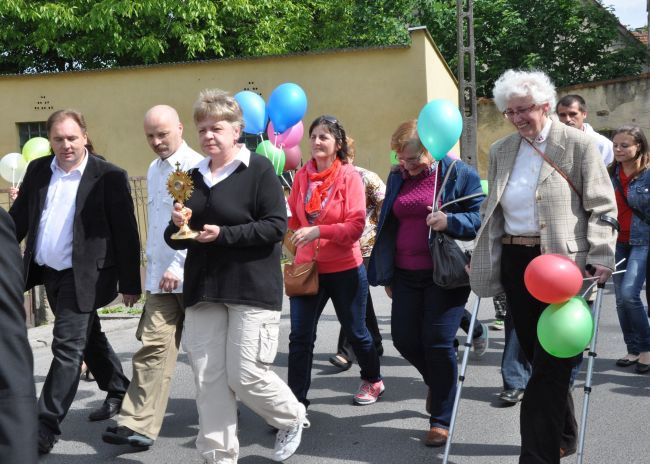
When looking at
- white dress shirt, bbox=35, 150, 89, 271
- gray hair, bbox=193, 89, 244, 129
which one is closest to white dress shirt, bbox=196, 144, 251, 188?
gray hair, bbox=193, 89, 244, 129

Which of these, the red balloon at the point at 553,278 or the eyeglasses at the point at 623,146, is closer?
the red balloon at the point at 553,278

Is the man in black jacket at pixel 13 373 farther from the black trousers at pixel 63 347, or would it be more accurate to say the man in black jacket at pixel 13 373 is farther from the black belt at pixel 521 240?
the black trousers at pixel 63 347

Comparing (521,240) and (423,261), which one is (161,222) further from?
(521,240)

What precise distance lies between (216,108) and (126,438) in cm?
199

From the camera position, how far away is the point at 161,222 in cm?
489

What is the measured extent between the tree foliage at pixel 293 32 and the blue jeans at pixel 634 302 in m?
18.3

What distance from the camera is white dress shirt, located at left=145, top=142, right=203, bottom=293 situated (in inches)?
191

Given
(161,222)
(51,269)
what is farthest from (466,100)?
(51,269)

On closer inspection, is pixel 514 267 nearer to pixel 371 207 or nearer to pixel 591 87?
pixel 371 207

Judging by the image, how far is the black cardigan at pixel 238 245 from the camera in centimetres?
414

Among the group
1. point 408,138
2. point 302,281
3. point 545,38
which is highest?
point 545,38

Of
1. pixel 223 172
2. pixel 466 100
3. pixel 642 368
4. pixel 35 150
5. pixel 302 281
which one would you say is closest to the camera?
pixel 223 172

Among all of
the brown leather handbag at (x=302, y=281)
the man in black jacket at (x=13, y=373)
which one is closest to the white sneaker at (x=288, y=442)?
the brown leather handbag at (x=302, y=281)

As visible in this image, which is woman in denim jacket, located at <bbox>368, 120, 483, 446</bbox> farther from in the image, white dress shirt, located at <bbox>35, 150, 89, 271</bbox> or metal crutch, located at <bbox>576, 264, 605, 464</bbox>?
white dress shirt, located at <bbox>35, 150, 89, 271</bbox>
